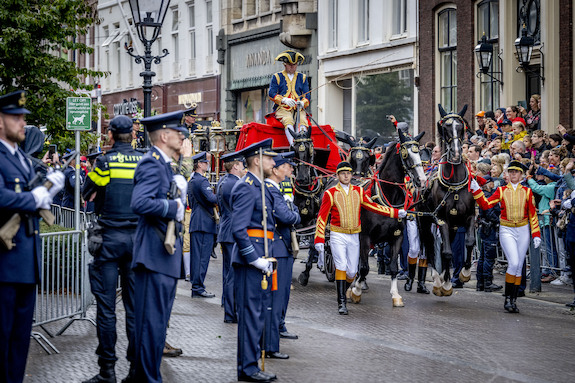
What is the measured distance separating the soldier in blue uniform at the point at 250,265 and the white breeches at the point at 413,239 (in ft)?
21.6

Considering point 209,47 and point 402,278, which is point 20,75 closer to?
point 402,278

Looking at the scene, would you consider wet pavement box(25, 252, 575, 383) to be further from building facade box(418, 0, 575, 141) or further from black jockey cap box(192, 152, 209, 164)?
building facade box(418, 0, 575, 141)

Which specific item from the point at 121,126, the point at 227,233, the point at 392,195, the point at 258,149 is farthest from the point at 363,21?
the point at 121,126

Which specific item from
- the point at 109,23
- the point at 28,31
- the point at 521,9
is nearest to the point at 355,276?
the point at 28,31

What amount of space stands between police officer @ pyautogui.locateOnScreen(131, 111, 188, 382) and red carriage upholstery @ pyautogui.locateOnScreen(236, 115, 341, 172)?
10.1 meters

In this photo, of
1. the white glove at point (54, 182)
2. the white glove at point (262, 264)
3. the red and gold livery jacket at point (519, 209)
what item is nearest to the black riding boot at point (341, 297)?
the red and gold livery jacket at point (519, 209)

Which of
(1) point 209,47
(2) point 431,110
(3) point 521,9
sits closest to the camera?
(3) point 521,9

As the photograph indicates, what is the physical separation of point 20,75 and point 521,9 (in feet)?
38.9

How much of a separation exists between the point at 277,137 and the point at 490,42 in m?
9.15

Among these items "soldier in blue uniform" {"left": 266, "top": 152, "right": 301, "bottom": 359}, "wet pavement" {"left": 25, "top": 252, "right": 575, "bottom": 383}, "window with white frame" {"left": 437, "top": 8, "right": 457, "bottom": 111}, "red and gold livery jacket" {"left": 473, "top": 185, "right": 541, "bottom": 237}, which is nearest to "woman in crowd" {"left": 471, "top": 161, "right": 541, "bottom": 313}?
"red and gold livery jacket" {"left": 473, "top": 185, "right": 541, "bottom": 237}

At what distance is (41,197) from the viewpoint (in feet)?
22.2

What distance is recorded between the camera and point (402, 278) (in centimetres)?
1755

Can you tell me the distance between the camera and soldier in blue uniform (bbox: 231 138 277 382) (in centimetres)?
876

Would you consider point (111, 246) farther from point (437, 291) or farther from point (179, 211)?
point (437, 291)
